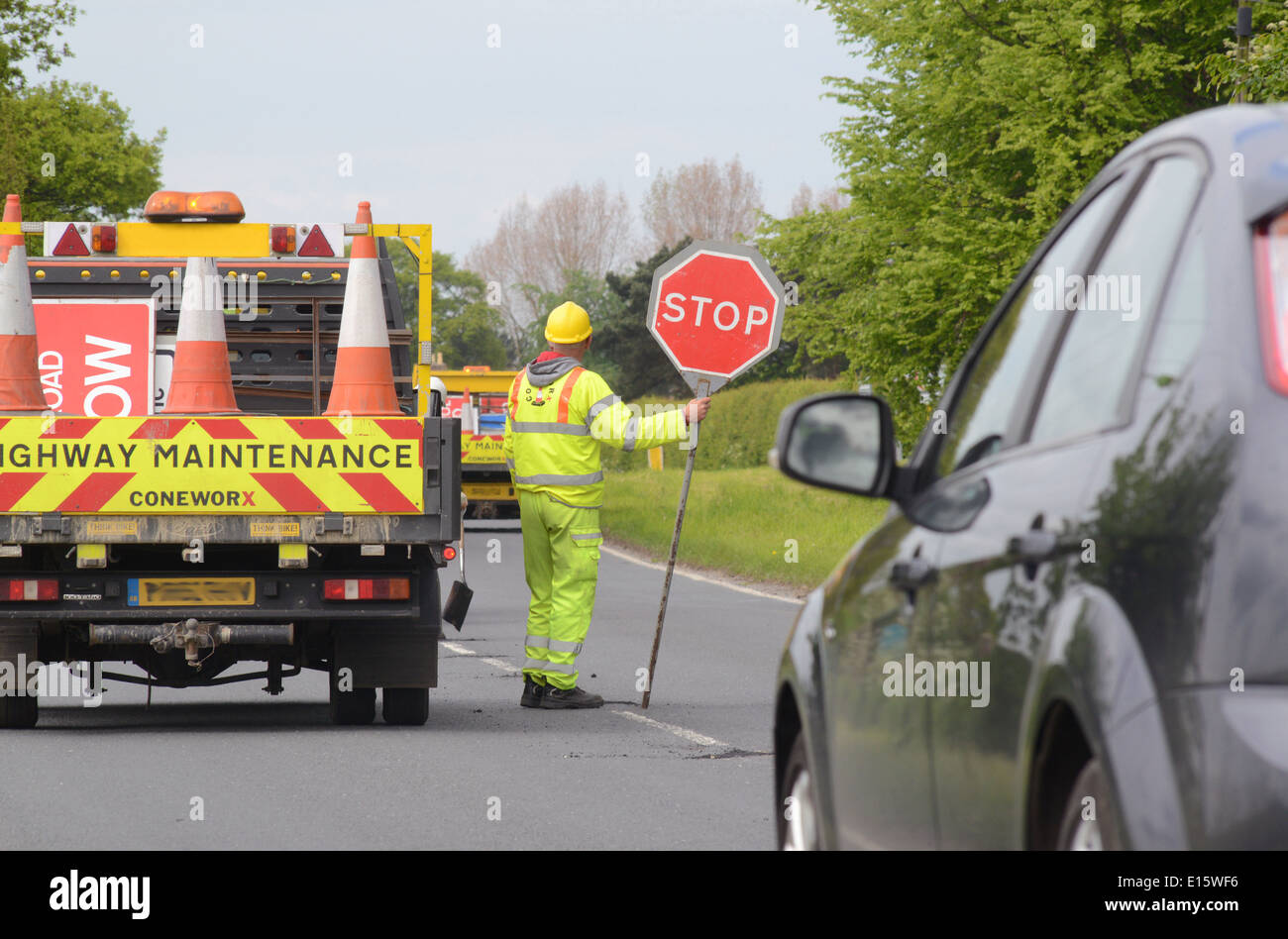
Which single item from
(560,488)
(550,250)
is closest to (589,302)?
(550,250)

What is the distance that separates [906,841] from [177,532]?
6.63m

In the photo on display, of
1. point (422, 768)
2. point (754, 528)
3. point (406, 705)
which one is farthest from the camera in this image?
point (754, 528)

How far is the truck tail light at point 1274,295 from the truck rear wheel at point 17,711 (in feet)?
27.9

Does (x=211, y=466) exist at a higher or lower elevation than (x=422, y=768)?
higher

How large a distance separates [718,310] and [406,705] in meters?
2.96

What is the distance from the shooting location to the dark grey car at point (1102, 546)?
2.41 m

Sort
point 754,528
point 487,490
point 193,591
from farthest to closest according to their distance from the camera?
point 487,490, point 754,528, point 193,591

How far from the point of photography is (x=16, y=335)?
1081cm

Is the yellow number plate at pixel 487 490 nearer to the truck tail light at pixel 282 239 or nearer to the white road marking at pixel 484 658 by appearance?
the white road marking at pixel 484 658

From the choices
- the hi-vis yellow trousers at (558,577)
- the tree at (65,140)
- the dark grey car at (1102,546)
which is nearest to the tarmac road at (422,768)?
the hi-vis yellow trousers at (558,577)

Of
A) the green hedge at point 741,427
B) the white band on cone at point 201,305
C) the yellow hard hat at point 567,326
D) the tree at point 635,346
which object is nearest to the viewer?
the white band on cone at point 201,305

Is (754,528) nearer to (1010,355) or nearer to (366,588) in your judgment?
(366,588)

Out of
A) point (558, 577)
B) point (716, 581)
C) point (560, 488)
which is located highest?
point (560, 488)
